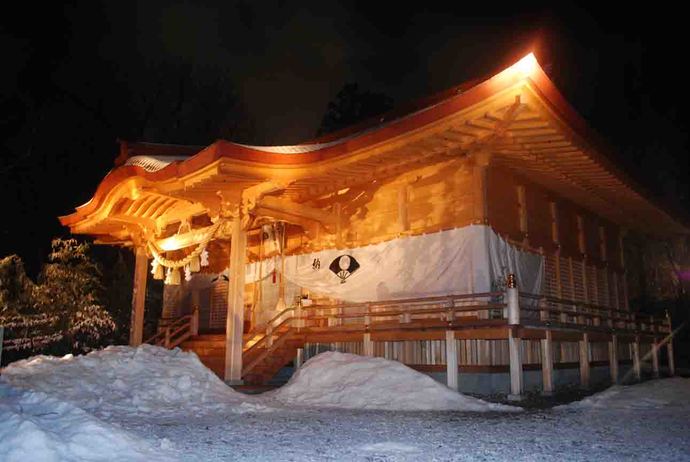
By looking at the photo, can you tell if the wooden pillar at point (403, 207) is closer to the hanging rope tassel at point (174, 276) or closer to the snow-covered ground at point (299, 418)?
the snow-covered ground at point (299, 418)

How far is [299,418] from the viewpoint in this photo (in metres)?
7.65

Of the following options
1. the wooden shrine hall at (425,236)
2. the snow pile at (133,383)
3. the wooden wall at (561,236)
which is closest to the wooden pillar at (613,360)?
the wooden shrine hall at (425,236)

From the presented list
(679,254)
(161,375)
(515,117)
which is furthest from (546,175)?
(679,254)

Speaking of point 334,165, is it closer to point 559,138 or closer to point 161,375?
point 559,138

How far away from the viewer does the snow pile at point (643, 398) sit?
9055 millimetres

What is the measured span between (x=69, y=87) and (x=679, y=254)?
27696 mm

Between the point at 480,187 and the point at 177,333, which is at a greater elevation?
the point at 480,187

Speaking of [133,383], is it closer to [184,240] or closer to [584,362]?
[184,240]

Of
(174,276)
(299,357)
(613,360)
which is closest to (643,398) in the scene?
(613,360)

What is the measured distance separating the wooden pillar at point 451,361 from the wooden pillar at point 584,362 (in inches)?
145

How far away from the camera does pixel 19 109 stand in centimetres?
2369

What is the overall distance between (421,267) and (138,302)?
8556mm

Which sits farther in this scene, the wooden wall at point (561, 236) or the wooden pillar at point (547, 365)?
the wooden wall at point (561, 236)

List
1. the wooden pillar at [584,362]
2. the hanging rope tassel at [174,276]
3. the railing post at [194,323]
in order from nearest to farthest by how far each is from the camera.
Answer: the wooden pillar at [584,362]
the hanging rope tassel at [174,276]
the railing post at [194,323]
